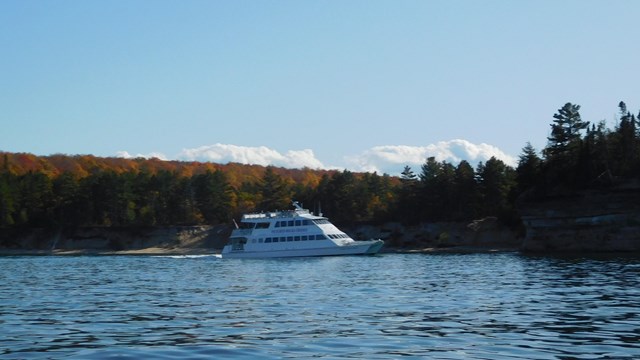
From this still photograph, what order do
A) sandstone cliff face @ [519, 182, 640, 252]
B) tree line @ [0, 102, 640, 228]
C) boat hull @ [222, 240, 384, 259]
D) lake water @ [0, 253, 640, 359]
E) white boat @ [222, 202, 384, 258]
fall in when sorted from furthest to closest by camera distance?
tree line @ [0, 102, 640, 228] < sandstone cliff face @ [519, 182, 640, 252] < white boat @ [222, 202, 384, 258] < boat hull @ [222, 240, 384, 259] < lake water @ [0, 253, 640, 359]

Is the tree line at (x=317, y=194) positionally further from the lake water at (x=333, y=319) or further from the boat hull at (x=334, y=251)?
the lake water at (x=333, y=319)

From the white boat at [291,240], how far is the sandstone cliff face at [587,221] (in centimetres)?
1996

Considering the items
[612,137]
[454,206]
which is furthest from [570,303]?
[454,206]

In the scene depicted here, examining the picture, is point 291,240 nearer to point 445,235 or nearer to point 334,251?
point 334,251

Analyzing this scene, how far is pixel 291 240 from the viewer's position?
82500 millimetres

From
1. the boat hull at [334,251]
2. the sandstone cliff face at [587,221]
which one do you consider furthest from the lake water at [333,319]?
the sandstone cliff face at [587,221]

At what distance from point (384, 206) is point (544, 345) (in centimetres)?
12577

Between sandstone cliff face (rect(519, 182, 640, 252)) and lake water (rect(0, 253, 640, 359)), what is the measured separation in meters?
41.1

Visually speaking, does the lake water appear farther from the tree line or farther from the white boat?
the tree line

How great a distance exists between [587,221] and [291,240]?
3185 cm

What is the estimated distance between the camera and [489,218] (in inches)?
4446

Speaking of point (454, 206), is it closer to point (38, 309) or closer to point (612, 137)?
point (612, 137)

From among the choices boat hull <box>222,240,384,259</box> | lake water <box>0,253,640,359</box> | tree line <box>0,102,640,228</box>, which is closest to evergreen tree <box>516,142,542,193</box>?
tree line <box>0,102,640,228</box>

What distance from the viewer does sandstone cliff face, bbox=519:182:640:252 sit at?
81875 millimetres
